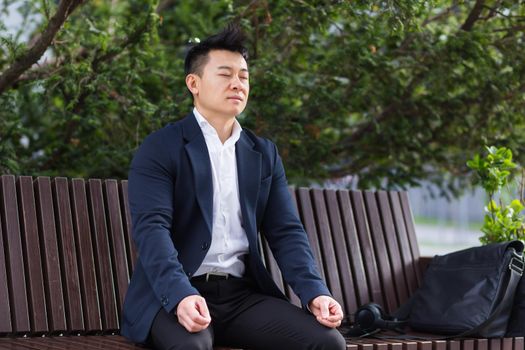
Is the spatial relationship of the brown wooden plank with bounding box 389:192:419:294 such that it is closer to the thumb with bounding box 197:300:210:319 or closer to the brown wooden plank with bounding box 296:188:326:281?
the brown wooden plank with bounding box 296:188:326:281

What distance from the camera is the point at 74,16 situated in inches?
286

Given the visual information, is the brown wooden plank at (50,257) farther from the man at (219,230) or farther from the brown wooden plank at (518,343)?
the brown wooden plank at (518,343)

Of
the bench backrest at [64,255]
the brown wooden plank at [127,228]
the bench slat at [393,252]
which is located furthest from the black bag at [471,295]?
the brown wooden plank at [127,228]

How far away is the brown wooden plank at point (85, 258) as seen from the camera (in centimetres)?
437

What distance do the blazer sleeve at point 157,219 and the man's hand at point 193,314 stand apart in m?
0.03

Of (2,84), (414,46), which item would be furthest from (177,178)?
(414,46)

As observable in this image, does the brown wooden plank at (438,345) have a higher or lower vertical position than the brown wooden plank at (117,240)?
lower

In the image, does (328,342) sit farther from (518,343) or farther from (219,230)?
(518,343)

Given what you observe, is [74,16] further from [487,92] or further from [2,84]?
[487,92]

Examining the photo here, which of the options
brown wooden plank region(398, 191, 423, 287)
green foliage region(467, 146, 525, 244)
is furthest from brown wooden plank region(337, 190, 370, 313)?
green foliage region(467, 146, 525, 244)

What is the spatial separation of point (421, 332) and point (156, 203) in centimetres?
180

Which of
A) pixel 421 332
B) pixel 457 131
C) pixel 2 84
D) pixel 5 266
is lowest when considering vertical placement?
pixel 421 332

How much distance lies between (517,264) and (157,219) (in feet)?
6.61

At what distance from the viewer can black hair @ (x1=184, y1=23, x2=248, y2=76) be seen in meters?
3.96
